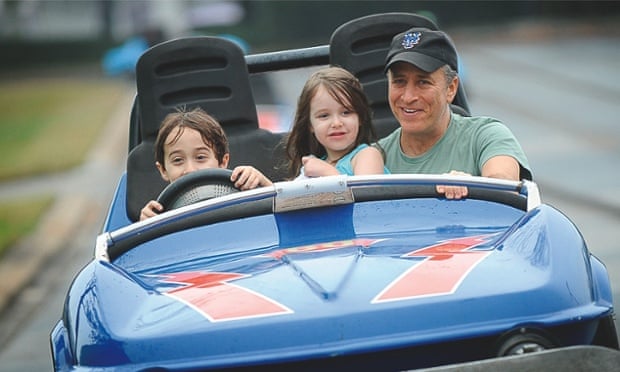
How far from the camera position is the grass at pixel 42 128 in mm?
12676

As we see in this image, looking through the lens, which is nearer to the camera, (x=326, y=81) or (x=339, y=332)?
(x=339, y=332)

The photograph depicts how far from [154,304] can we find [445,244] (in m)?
0.92

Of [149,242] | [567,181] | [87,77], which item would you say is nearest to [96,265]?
[149,242]

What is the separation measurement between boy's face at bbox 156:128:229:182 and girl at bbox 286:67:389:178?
38 cm

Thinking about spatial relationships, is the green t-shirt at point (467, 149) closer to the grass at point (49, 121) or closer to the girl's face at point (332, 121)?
the girl's face at point (332, 121)

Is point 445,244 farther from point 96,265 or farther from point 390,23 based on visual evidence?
point 390,23

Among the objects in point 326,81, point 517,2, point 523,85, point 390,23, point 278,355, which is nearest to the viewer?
point 278,355

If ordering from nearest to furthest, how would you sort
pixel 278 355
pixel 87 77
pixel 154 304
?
pixel 278 355, pixel 154 304, pixel 87 77

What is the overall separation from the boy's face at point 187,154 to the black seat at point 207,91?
2.88 feet

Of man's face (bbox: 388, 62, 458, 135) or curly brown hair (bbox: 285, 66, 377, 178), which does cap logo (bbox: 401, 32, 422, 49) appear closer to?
man's face (bbox: 388, 62, 458, 135)

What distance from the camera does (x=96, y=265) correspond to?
13.4 ft

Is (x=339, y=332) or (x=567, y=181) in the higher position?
(x=339, y=332)

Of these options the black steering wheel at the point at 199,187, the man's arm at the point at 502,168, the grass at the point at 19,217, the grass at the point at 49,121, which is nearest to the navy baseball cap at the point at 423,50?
the man's arm at the point at 502,168

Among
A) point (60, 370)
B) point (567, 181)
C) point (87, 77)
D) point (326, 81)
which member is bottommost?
point (87, 77)
